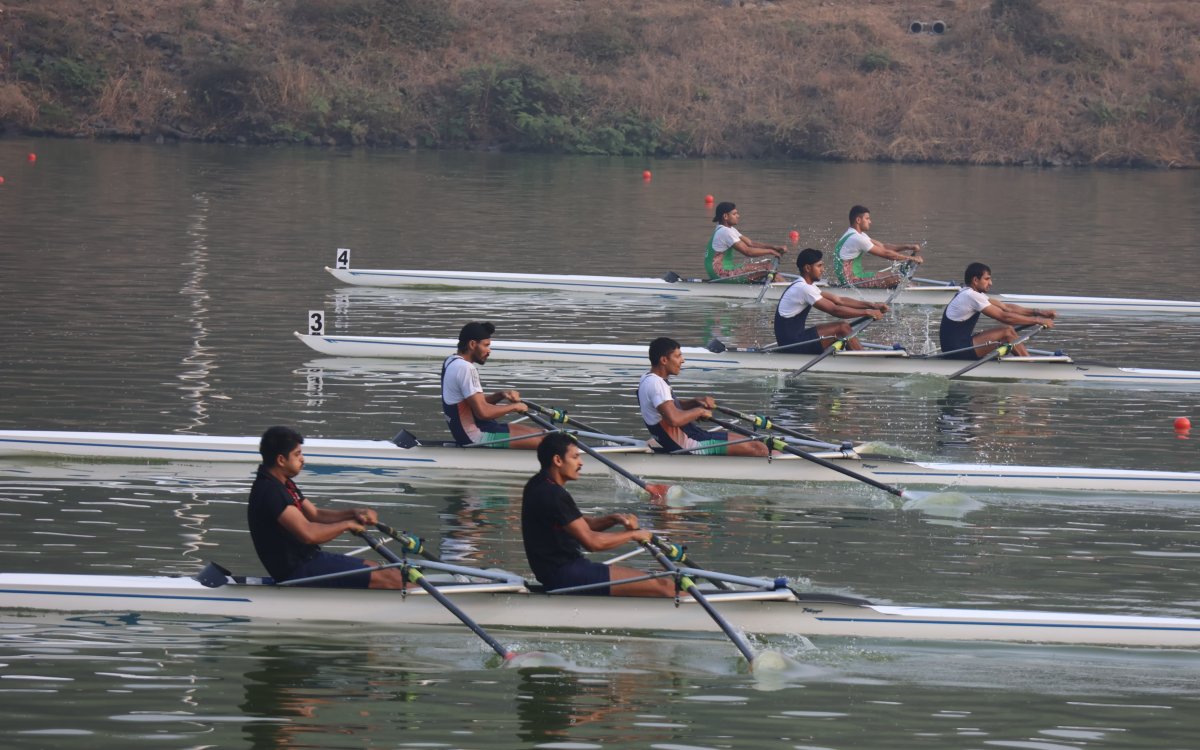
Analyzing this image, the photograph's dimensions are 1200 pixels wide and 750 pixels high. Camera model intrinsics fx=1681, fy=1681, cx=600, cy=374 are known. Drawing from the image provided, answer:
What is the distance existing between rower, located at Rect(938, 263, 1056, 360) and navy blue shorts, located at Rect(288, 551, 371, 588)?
9.66 m

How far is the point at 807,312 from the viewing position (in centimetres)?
1786

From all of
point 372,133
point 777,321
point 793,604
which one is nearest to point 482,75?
point 372,133

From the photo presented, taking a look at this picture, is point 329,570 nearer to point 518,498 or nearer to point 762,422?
point 518,498

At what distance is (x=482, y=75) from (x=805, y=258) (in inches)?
1213

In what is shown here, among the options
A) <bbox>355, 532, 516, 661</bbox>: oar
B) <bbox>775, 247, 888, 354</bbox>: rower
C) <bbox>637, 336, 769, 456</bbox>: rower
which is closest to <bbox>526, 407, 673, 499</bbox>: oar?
<bbox>637, 336, 769, 456</bbox>: rower

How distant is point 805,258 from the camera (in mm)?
17672

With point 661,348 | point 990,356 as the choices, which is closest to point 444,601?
point 661,348

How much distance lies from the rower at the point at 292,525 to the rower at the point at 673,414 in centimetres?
Answer: 378

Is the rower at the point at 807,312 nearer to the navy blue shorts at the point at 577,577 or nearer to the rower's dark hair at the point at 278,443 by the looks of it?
the navy blue shorts at the point at 577,577

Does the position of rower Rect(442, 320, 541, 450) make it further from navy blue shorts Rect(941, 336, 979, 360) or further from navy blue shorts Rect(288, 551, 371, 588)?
navy blue shorts Rect(941, 336, 979, 360)

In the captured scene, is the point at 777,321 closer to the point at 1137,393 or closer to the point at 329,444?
the point at 1137,393

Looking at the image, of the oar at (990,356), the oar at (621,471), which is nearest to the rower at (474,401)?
the oar at (621,471)

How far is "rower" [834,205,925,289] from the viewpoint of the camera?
21828 mm

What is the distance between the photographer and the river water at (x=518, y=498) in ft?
28.0
